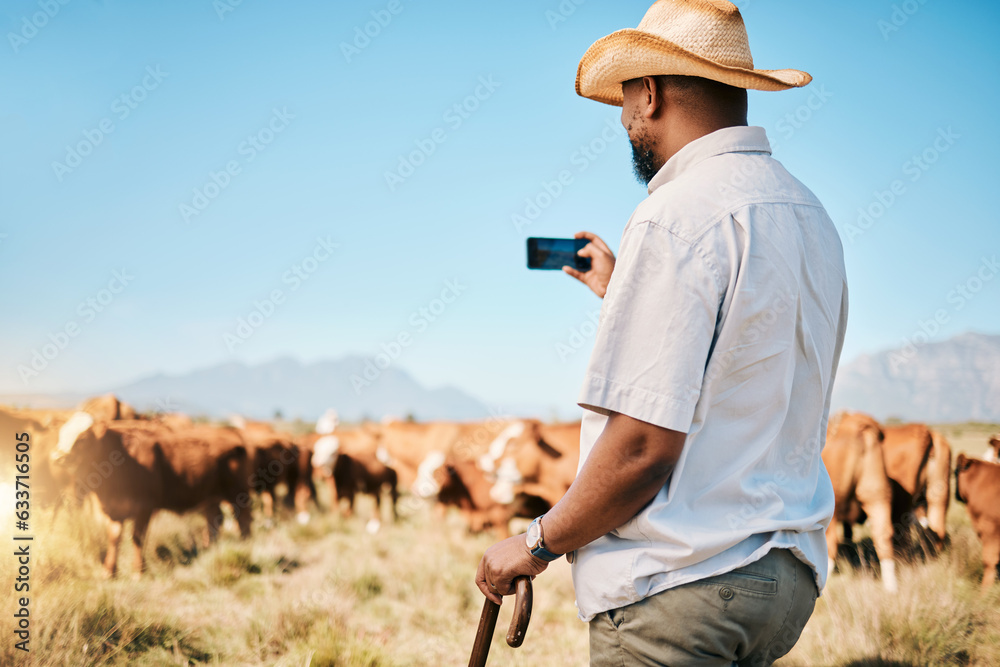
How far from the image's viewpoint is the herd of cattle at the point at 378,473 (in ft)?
20.2

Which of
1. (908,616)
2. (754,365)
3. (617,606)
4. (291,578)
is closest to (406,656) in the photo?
(291,578)

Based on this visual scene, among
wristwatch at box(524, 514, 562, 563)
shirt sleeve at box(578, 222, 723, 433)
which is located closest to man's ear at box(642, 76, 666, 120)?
shirt sleeve at box(578, 222, 723, 433)

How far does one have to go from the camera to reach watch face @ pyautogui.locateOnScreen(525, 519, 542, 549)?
4.89 feet

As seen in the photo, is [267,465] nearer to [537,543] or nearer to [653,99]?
[537,543]

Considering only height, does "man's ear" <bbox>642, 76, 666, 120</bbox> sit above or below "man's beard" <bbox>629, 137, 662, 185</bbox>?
above

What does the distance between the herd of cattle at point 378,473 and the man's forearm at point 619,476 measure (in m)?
5.69

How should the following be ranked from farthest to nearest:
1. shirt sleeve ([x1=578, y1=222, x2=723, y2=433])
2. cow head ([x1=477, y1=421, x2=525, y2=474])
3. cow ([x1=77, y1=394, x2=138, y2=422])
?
cow head ([x1=477, y1=421, x2=525, y2=474])
cow ([x1=77, y1=394, x2=138, y2=422])
shirt sleeve ([x1=578, y1=222, x2=723, y2=433])

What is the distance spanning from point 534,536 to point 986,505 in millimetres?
5779

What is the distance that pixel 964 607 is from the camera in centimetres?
498

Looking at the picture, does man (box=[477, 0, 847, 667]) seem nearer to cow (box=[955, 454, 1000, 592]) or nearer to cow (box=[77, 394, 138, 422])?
cow (box=[955, 454, 1000, 592])

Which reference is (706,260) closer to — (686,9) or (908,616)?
(686,9)

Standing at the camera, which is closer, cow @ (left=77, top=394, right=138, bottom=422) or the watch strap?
the watch strap

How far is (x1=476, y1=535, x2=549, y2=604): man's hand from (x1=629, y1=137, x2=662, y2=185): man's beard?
1031 millimetres

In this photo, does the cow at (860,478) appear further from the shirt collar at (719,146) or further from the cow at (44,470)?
the cow at (44,470)
